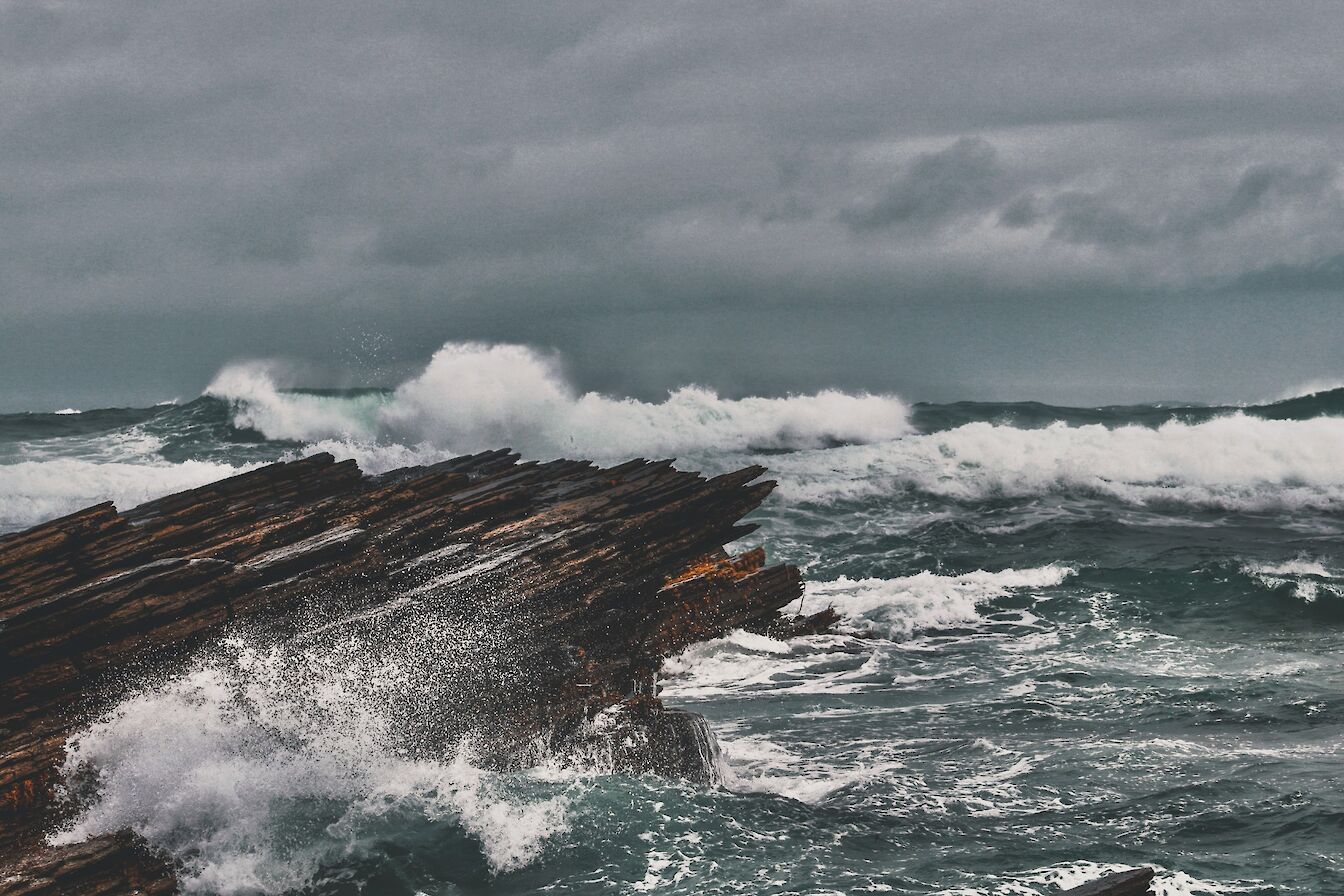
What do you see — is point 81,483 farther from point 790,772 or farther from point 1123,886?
point 1123,886

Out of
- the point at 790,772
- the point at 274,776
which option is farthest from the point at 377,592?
the point at 790,772

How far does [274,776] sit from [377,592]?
2609mm

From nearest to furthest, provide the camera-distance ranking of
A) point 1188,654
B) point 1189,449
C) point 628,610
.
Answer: point 628,610
point 1188,654
point 1189,449

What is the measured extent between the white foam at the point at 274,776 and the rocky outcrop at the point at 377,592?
34 cm

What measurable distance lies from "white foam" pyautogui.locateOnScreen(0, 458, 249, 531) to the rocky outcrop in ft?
71.6

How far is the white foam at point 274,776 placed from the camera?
386 inches

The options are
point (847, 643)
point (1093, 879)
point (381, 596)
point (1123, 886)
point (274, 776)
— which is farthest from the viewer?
point (847, 643)

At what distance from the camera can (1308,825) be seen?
1062 cm

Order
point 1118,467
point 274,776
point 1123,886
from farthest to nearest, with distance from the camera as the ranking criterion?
point 1118,467, point 274,776, point 1123,886

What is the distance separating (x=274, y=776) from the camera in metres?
10.8

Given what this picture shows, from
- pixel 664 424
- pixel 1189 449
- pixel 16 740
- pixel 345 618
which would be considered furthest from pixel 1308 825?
pixel 664 424

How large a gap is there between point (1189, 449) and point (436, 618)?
36.7 meters

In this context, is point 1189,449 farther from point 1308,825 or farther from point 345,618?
point 345,618

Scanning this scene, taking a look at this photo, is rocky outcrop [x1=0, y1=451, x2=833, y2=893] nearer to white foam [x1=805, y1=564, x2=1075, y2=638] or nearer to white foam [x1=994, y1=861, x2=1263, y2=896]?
white foam [x1=994, y1=861, x2=1263, y2=896]
